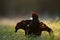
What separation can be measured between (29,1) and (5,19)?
0.82 ft

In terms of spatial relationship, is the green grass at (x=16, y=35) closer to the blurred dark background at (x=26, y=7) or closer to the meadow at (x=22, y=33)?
the meadow at (x=22, y=33)

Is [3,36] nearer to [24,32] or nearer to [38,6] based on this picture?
[24,32]

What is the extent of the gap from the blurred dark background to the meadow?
18 centimetres

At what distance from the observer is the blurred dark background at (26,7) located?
4.58 feet

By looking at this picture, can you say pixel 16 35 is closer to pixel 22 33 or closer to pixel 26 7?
pixel 22 33

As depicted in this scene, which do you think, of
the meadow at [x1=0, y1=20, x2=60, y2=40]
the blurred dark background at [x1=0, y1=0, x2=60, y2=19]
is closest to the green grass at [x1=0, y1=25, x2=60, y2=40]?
the meadow at [x1=0, y1=20, x2=60, y2=40]

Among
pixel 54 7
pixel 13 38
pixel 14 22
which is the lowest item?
pixel 13 38

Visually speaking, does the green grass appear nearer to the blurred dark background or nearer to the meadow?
the meadow

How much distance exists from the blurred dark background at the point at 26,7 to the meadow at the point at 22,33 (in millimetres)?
175

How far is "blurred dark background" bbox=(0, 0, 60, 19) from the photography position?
4.58 feet

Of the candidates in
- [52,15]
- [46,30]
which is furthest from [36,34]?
[52,15]

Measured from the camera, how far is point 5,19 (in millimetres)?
1367

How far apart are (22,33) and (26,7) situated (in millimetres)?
339

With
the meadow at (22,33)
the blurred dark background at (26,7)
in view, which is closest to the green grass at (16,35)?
the meadow at (22,33)
